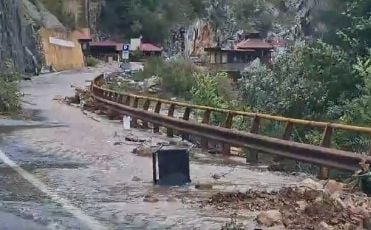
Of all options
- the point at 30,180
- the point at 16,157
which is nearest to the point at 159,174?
the point at 30,180

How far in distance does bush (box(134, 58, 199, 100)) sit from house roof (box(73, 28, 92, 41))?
4746 cm

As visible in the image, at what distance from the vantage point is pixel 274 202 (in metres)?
9.59

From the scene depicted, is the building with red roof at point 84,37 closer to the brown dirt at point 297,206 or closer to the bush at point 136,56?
the bush at point 136,56

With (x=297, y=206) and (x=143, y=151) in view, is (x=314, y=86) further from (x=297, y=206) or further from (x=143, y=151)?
(x=297, y=206)

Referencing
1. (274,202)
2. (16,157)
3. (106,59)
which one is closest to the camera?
(274,202)

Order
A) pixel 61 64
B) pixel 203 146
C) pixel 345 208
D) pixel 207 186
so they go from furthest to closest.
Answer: pixel 61 64, pixel 203 146, pixel 207 186, pixel 345 208

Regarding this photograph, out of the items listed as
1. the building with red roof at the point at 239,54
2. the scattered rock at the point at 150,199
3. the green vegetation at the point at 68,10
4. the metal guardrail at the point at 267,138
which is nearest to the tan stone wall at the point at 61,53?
the green vegetation at the point at 68,10

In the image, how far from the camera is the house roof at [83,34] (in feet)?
355

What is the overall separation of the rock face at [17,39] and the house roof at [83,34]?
1174 inches

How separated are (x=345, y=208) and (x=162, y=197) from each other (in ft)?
8.67

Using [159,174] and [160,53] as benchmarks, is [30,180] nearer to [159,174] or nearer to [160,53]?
[159,174]

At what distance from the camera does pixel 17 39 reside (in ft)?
221

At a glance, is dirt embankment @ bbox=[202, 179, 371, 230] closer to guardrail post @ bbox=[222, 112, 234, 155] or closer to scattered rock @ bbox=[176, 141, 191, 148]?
guardrail post @ bbox=[222, 112, 234, 155]

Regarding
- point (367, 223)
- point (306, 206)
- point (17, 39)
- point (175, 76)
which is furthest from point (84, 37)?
point (367, 223)
